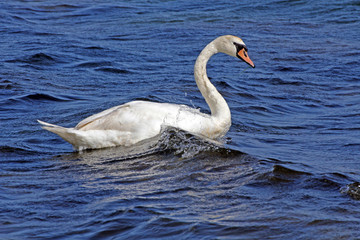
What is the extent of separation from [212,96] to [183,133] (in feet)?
2.82

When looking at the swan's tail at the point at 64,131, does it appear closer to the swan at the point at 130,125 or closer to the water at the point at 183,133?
the swan at the point at 130,125

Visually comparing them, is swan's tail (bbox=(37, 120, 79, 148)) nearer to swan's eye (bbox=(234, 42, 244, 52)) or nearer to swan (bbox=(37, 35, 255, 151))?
swan (bbox=(37, 35, 255, 151))

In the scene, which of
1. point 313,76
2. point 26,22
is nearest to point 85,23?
point 26,22

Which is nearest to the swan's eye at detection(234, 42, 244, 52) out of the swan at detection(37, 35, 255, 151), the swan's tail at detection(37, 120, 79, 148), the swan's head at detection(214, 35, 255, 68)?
the swan's head at detection(214, 35, 255, 68)

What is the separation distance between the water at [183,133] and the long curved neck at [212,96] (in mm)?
384

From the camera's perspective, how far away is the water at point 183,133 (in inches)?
182

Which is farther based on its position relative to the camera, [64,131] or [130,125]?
[130,125]

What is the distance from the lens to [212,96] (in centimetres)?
757

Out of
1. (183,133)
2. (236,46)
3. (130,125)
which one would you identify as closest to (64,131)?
(130,125)

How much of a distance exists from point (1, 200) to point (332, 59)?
935 cm

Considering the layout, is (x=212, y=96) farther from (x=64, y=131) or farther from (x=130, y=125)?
(x=64, y=131)

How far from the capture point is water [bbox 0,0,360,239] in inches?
182

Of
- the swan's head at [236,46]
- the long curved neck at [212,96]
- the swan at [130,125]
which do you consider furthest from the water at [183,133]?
the swan's head at [236,46]

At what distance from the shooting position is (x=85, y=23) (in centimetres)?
1748
